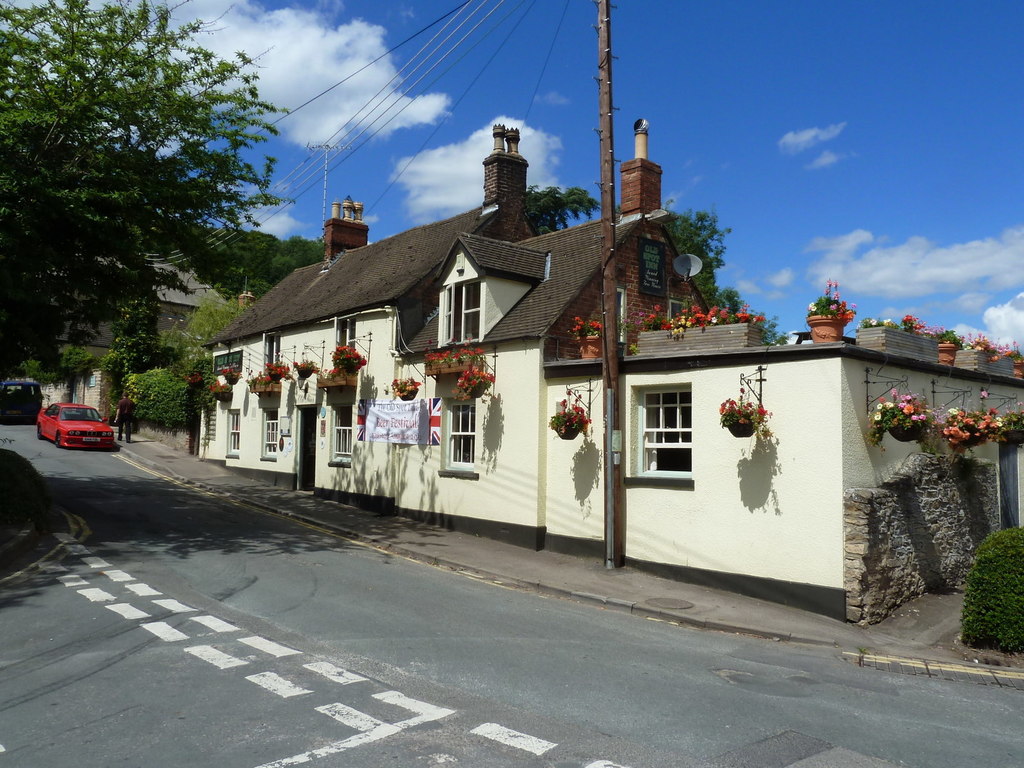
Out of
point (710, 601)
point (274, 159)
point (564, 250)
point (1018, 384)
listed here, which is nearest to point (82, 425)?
point (274, 159)

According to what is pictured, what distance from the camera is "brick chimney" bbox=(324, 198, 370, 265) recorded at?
1126 inches

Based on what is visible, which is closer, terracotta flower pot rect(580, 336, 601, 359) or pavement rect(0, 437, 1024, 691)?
pavement rect(0, 437, 1024, 691)

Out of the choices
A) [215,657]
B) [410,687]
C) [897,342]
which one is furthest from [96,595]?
[897,342]

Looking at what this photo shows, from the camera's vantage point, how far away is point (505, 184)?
2127 centimetres

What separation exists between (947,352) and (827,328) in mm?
4083

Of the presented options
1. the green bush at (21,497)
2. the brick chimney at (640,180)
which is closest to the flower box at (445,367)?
the brick chimney at (640,180)

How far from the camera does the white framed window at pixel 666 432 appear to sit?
42.3 feet

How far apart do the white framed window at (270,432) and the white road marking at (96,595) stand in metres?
15.0

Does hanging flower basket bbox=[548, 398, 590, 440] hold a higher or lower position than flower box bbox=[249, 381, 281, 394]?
lower

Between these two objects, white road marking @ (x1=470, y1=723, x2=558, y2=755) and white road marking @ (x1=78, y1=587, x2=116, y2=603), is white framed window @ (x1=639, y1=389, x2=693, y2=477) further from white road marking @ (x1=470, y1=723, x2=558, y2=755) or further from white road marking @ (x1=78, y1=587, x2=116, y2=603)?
white road marking @ (x1=78, y1=587, x2=116, y2=603)

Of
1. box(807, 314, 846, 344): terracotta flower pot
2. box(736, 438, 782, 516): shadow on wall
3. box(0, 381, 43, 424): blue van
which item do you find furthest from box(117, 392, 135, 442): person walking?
box(807, 314, 846, 344): terracotta flower pot

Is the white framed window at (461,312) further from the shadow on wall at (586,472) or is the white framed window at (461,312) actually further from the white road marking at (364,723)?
the white road marking at (364,723)

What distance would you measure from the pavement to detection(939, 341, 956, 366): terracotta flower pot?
13.8 feet

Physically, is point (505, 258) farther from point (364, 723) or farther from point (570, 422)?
point (364, 723)
